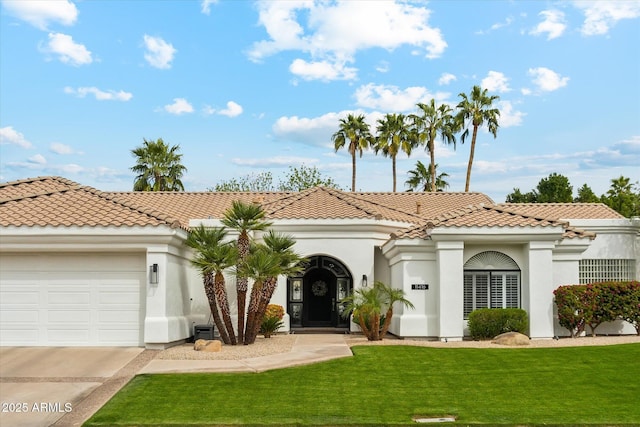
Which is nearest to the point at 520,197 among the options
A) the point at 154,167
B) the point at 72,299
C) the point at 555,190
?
the point at 555,190

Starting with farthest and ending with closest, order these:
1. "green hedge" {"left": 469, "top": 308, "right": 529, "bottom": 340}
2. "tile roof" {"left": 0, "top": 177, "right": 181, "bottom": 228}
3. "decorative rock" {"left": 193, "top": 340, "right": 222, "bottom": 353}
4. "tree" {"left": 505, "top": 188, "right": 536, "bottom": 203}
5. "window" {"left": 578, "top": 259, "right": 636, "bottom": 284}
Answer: "tree" {"left": 505, "top": 188, "right": 536, "bottom": 203}
"window" {"left": 578, "top": 259, "right": 636, "bottom": 284}
"green hedge" {"left": 469, "top": 308, "right": 529, "bottom": 340}
"tile roof" {"left": 0, "top": 177, "right": 181, "bottom": 228}
"decorative rock" {"left": 193, "top": 340, "right": 222, "bottom": 353}

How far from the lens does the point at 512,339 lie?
17875 mm

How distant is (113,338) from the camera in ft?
60.6

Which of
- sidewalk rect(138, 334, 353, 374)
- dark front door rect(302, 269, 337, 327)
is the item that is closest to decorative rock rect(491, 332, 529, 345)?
sidewalk rect(138, 334, 353, 374)

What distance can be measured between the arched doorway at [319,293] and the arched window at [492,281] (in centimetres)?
465

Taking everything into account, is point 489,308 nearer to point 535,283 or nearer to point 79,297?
point 535,283

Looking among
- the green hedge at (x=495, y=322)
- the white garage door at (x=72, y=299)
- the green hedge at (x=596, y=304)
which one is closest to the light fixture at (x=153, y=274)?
the white garage door at (x=72, y=299)

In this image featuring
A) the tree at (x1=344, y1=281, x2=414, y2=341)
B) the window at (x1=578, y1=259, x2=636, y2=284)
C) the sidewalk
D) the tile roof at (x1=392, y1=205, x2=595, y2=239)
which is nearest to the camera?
the sidewalk

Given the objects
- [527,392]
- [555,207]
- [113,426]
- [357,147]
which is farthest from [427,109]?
[113,426]

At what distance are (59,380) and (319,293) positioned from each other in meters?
12.0

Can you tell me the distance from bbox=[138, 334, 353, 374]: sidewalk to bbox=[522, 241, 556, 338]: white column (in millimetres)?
5734

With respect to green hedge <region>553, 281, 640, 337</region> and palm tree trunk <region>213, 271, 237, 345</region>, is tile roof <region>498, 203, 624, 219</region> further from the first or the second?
palm tree trunk <region>213, 271, 237, 345</region>

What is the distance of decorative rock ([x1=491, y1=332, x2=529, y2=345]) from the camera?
1783 centimetres

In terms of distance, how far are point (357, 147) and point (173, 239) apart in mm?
37436
